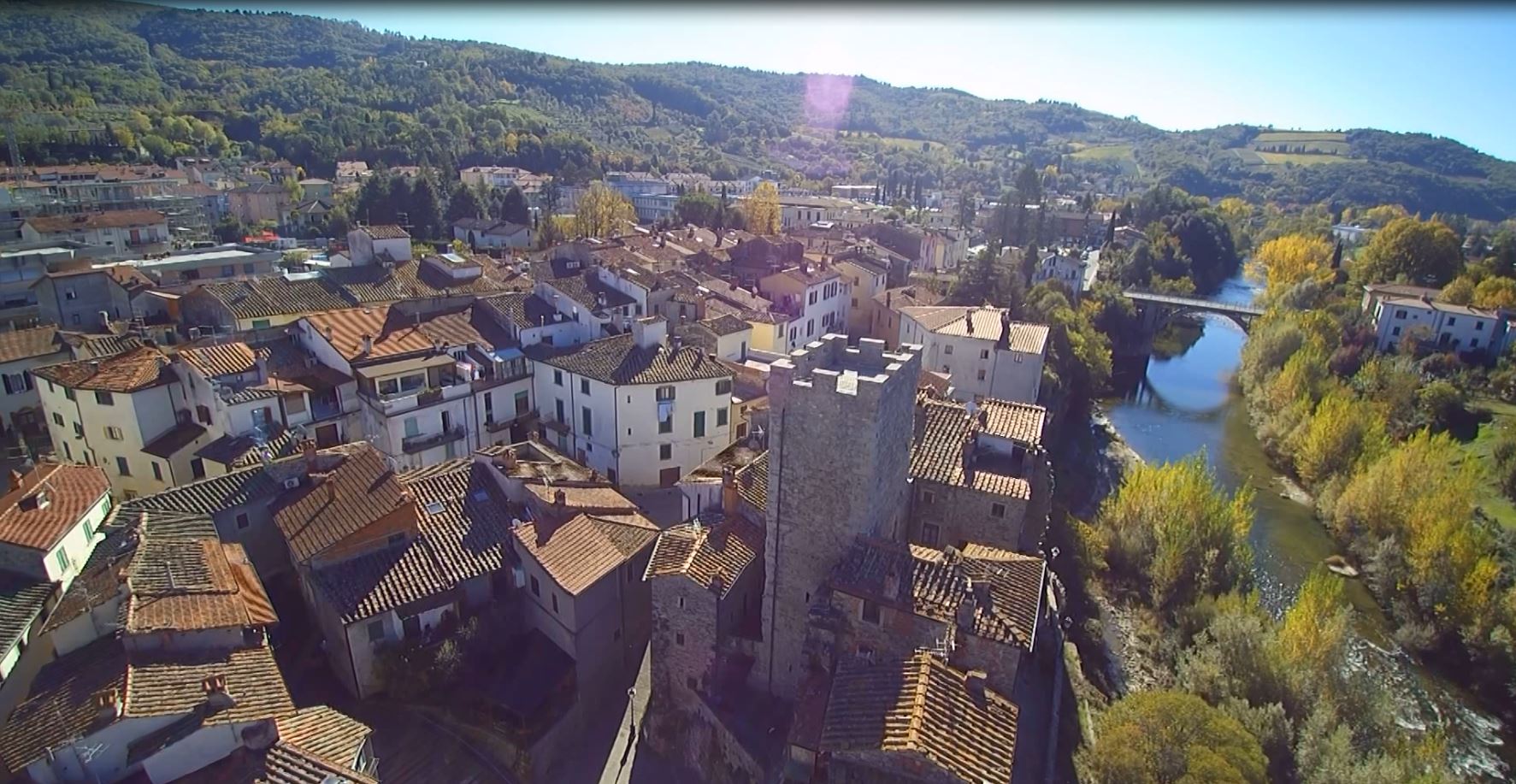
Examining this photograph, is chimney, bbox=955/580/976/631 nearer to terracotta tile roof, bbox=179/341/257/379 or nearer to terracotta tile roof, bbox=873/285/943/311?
terracotta tile roof, bbox=179/341/257/379

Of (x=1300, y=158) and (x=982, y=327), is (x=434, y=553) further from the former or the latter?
(x=1300, y=158)

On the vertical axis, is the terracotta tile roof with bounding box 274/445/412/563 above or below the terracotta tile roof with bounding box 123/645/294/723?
above

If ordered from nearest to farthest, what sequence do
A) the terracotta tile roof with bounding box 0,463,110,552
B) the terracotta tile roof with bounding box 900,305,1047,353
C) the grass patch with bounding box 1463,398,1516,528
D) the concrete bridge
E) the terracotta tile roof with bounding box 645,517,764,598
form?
the terracotta tile roof with bounding box 0,463,110,552, the terracotta tile roof with bounding box 645,517,764,598, the grass patch with bounding box 1463,398,1516,528, the terracotta tile roof with bounding box 900,305,1047,353, the concrete bridge

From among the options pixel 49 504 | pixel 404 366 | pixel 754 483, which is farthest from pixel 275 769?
pixel 404 366

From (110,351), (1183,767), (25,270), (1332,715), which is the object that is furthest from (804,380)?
(25,270)

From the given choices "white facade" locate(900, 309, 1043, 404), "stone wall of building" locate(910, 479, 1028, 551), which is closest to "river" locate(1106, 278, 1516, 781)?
"white facade" locate(900, 309, 1043, 404)

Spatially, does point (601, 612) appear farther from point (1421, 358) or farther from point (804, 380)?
point (1421, 358)

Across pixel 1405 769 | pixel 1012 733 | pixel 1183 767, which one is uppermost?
pixel 1012 733
